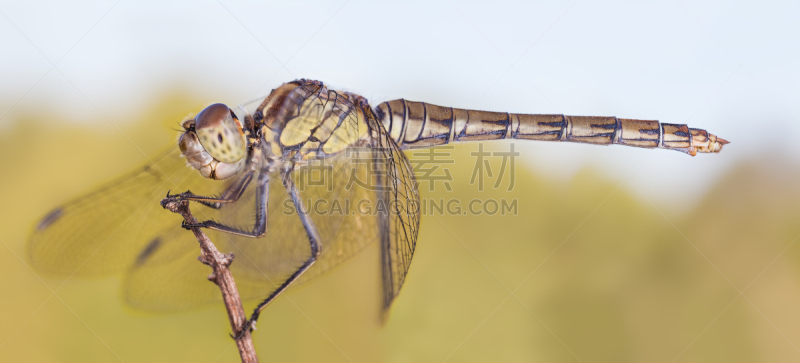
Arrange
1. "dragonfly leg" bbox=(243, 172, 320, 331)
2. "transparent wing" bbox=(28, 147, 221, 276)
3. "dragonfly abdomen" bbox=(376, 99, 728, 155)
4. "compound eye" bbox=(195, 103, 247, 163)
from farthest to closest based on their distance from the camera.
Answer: "dragonfly abdomen" bbox=(376, 99, 728, 155), "dragonfly leg" bbox=(243, 172, 320, 331), "transparent wing" bbox=(28, 147, 221, 276), "compound eye" bbox=(195, 103, 247, 163)

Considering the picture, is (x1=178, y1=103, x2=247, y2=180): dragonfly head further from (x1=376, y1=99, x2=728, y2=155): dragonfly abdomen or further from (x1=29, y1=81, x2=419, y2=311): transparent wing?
(x1=376, y1=99, x2=728, y2=155): dragonfly abdomen

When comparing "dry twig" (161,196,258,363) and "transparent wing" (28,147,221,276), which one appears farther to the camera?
"transparent wing" (28,147,221,276)

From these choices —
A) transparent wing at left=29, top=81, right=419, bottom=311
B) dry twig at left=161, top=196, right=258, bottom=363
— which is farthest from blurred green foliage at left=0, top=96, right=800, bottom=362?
dry twig at left=161, top=196, right=258, bottom=363

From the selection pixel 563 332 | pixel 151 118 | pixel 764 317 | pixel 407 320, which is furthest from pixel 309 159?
pixel 764 317

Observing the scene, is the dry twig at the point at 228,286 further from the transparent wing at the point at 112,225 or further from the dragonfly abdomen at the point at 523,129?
the dragonfly abdomen at the point at 523,129

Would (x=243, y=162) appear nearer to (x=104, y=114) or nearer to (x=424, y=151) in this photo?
(x=424, y=151)

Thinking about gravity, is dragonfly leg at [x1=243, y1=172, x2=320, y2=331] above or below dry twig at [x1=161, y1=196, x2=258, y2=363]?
above
